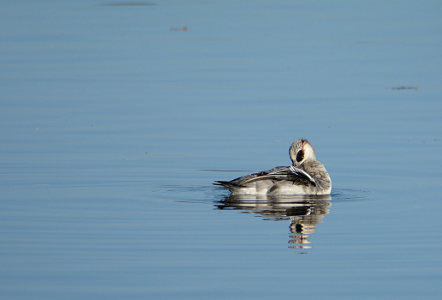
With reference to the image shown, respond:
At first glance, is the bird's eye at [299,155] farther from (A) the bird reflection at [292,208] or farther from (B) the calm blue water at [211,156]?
(A) the bird reflection at [292,208]

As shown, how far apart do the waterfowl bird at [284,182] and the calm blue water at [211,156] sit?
0.92 feet

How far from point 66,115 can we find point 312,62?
758cm

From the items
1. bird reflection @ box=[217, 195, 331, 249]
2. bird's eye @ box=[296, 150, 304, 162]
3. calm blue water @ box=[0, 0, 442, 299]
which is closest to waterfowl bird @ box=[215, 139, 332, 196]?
bird reflection @ box=[217, 195, 331, 249]

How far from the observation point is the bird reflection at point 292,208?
1100 cm

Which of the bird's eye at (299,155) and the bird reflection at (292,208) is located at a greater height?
the bird's eye at (299,155)

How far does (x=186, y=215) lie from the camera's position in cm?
1176

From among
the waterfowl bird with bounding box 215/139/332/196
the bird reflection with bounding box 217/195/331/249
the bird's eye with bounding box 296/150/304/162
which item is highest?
the bird's eye with bounding box 296/150/304/162

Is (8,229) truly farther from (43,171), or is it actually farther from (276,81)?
(276,81)

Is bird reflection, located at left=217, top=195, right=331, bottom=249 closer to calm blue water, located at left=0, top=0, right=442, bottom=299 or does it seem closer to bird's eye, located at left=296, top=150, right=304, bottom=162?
calm blue water, located at left=0, top=0, right=442, bottom=299

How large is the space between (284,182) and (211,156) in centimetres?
197

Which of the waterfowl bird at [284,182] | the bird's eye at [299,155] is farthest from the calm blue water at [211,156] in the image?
the bird's eye at [299,155]

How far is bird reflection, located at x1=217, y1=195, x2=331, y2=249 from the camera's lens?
11000 millimetres

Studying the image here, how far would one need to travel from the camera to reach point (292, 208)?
12500 mm

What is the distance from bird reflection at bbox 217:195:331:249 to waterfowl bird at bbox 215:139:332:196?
102 mm
